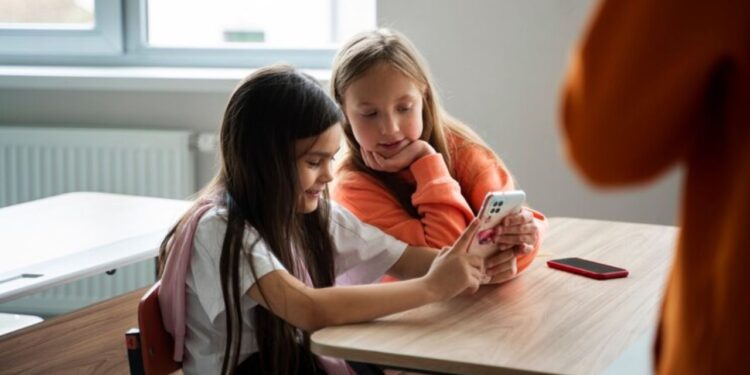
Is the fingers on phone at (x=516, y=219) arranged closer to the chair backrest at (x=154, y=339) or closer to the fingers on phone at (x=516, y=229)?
the fingers on phone at (x=516, y=229)

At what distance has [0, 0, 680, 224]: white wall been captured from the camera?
11.7 ft

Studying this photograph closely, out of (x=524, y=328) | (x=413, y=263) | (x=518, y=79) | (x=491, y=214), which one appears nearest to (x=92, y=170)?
(x=518, y=79)

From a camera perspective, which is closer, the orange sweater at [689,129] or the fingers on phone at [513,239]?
the orange sweater at [689,129]

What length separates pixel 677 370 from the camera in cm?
81

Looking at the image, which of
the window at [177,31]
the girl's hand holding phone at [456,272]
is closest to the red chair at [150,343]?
the girl's hand holding phone at [456,272]

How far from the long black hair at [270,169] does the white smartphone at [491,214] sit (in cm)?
32

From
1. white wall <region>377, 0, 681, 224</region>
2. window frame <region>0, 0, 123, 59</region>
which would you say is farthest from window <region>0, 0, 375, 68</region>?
white wall <region>377, 0, 681, 224</region>

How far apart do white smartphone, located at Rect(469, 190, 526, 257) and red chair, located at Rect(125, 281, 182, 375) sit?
0.53m

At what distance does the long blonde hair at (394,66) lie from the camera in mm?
2320

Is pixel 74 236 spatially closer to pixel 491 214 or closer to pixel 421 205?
pixel 421 205

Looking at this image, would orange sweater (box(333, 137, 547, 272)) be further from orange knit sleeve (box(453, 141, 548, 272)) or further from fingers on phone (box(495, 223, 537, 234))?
fingers on phone (box(495, 223, 537, 234))

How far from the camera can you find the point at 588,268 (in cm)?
214

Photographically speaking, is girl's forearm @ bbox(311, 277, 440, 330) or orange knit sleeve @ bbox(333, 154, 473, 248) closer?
girl's forearm @ bbox(311, 277, 440, 330)

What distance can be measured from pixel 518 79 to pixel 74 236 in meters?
1.58
